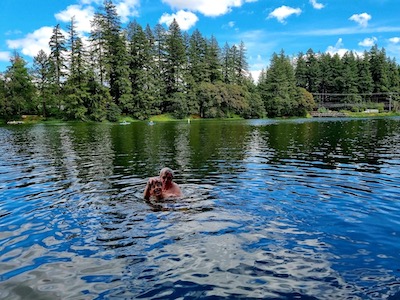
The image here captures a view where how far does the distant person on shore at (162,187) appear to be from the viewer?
10.8m

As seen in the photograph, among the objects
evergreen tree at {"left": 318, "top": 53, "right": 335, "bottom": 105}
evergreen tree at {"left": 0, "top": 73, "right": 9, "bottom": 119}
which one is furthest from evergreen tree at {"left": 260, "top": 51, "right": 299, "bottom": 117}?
evergreen tree at {"left": 0, "top": 73, "right": 9, "bottom": 119}

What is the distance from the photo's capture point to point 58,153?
24734mm

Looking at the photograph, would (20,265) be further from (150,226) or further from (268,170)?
(268,170)

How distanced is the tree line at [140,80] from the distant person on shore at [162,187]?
2925 inches

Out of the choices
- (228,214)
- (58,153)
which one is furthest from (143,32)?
(228,214)

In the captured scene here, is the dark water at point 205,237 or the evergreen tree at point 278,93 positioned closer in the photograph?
the dark water at point 205,237

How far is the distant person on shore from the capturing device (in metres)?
10.8

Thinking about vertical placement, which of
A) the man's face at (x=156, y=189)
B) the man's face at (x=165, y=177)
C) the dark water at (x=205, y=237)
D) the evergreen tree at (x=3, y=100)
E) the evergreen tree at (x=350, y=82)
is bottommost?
the dark water at (x=205, y=237)

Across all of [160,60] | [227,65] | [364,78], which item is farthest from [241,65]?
[364,78]

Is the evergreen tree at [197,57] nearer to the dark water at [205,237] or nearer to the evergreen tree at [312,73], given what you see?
the evergreen tree at [312,73]

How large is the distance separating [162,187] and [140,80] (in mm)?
86840

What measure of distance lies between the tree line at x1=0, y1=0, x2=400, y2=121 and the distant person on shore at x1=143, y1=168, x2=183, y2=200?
7431cm

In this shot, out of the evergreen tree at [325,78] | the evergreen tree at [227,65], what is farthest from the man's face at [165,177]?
the evergreen tree at [325,78]

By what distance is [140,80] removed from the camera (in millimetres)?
93688
